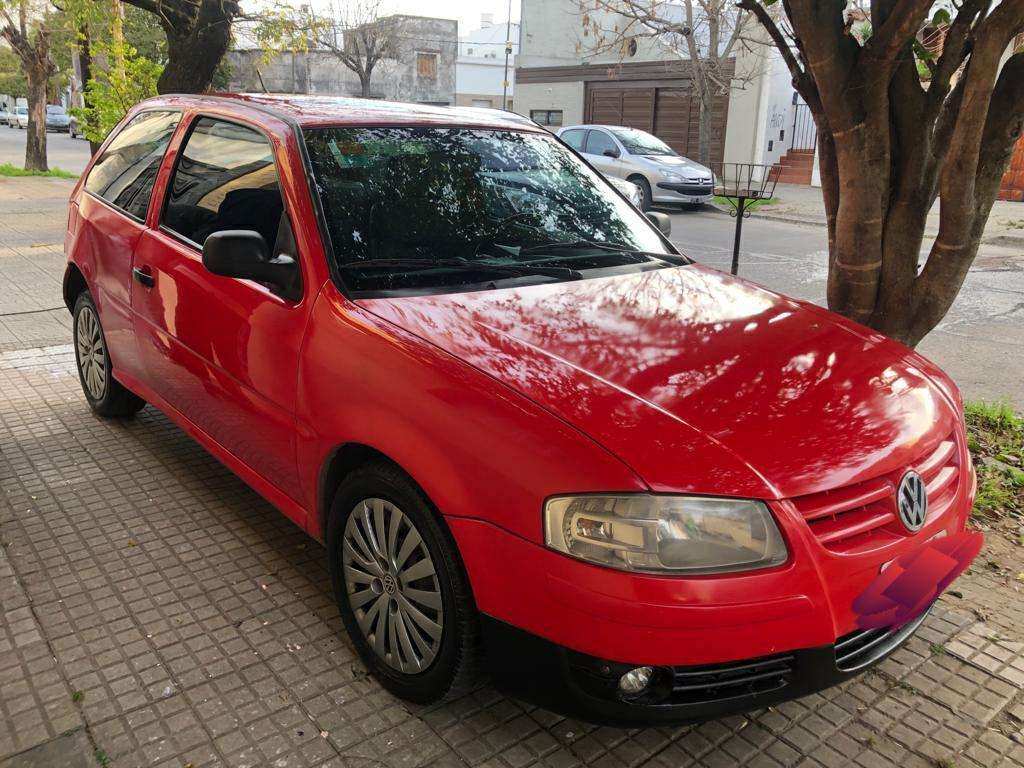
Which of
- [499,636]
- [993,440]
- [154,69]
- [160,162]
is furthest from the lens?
[154,69]

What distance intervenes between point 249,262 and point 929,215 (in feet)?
53.9

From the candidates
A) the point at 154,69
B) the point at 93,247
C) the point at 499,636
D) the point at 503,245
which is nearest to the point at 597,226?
the point at 503,245

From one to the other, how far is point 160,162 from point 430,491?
2665 mm

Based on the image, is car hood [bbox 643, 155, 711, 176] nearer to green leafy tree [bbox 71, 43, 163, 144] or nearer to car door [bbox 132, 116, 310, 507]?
green leafy tree [bbox 71, 43, 163, 144]

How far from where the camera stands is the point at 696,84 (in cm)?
2316

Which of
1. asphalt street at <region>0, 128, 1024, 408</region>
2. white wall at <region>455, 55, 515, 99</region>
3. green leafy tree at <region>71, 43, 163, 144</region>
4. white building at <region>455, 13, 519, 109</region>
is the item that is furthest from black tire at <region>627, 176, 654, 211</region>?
white wall at <region>455, 55, 515, 99</region>

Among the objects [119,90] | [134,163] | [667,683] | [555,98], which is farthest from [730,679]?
[555,98]

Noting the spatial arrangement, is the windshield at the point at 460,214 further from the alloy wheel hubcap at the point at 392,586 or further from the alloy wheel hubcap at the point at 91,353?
the alloy wheel hubcap at the point at 91,353

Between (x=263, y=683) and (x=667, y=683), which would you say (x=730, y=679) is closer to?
(x=667, y=683)

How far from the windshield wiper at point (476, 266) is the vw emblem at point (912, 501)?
1365 mm

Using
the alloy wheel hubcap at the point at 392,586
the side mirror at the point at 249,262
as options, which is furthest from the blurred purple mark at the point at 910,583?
the side mirror at the point at 249,262

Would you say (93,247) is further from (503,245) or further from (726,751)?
(726,751)

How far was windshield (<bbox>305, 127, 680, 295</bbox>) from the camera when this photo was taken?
10.5 feet

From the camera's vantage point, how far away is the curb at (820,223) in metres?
14.4
